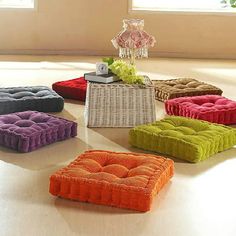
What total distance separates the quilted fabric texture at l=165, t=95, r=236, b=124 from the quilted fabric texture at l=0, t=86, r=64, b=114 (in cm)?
97

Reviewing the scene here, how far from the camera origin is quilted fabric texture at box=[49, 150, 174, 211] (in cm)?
304

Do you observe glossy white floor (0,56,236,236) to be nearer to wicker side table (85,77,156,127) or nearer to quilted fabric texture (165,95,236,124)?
wicker side table (85,77,156,127)

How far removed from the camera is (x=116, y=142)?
14.1 feet

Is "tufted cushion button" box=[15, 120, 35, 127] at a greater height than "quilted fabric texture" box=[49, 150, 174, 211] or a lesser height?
greater

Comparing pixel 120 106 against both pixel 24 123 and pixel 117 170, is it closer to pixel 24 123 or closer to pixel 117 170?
pixel 24 123

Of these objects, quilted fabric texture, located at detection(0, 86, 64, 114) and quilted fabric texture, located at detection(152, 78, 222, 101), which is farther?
quilted fabric texture, located at detection(152, 78, 222, 101)

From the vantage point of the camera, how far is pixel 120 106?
4672mm

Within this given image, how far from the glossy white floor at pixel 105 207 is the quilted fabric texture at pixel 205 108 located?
0.54m

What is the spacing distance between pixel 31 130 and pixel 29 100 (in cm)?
91

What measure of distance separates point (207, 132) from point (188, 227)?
1266 millimetres

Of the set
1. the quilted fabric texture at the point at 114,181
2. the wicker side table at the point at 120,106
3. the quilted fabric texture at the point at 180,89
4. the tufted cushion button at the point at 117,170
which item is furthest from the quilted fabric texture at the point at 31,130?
the quilted fabric texture at the point at 180,89

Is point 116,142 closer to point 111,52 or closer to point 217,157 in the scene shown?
point 217,157

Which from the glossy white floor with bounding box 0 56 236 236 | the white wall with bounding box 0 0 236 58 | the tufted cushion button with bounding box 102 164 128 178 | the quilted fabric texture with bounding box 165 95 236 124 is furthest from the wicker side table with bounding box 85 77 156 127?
the white wall with bounding box 0 0 236 58

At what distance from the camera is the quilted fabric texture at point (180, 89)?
17.7 feet
